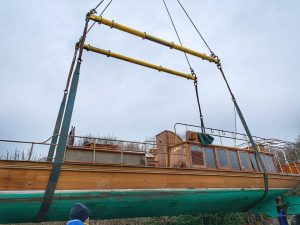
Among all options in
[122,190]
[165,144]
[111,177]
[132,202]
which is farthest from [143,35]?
[132,202]

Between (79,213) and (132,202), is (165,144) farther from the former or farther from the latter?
(79,213)

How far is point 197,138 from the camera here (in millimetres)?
9281

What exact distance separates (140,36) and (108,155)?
174 inches

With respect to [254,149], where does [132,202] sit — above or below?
below

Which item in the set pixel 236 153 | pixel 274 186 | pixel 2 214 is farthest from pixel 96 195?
pixel 274 186

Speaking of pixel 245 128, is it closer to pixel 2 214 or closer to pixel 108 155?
pixel 108 155

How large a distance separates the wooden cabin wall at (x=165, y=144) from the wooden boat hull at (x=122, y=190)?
1470mm

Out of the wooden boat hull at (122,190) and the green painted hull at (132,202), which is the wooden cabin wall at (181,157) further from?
the green painted hull at (132,202)

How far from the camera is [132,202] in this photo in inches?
274

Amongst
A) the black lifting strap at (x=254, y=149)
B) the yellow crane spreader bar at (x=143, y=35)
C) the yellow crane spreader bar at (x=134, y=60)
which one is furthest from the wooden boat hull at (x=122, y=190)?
the yellow crane spreader bar at (x=143, y=35)

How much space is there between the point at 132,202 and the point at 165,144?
296 centimetres

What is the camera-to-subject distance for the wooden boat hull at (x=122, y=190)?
5642 mm

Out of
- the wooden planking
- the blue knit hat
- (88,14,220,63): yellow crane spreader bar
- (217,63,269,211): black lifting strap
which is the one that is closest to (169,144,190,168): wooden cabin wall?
the wooden planking

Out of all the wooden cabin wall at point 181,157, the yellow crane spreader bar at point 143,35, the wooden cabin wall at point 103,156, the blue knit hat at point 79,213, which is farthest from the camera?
the wooden cabin wall at point 181,157
